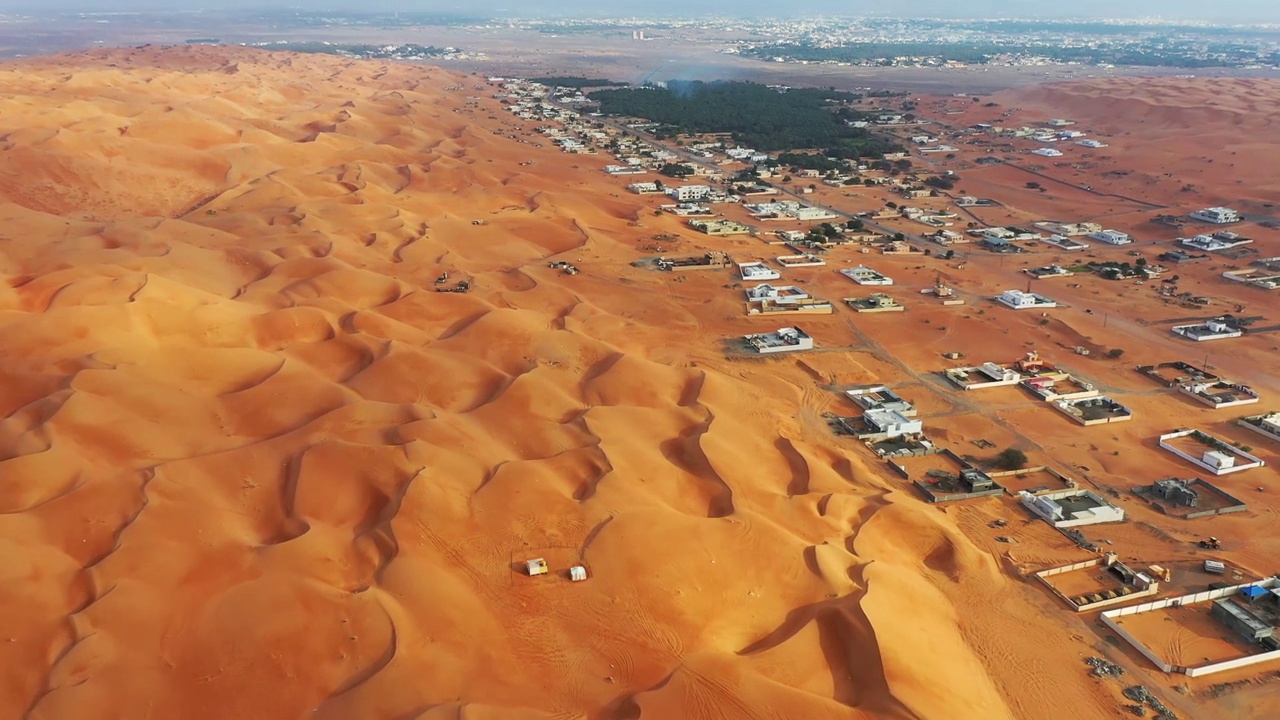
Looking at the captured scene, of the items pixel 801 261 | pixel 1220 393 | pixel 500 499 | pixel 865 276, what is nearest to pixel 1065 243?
pixel 865 276

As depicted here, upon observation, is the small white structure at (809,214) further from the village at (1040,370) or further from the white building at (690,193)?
the white building at (690,193)

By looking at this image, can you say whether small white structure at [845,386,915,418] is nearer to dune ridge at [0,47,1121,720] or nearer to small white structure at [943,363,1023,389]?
dune ridge at [0,47,1121,720]

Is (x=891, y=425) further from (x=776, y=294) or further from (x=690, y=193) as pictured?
(x=690, y=193)

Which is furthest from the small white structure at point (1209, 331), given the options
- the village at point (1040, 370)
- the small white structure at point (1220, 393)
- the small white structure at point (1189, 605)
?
the small white structure at point (1189, 605)

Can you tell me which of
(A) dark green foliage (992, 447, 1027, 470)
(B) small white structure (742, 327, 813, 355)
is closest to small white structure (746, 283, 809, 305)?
(B) small white structure (742, 327, 813, 355)

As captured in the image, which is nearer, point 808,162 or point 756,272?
point 756,272
